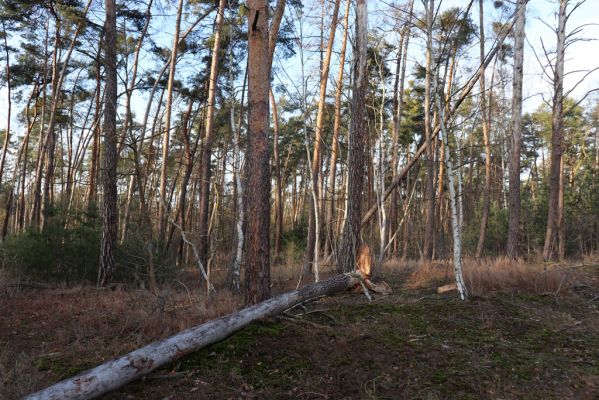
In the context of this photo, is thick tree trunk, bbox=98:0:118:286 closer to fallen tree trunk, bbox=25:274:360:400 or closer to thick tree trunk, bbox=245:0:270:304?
thick tree trunk, bbox=245:0:270:304

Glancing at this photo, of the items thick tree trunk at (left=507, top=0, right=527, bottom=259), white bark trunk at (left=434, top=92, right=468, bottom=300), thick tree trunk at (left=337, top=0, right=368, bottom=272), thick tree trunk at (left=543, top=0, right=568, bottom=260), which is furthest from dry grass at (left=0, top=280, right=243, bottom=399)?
thick tree trunk at (left=543, top=0, right=568, bottom=260)

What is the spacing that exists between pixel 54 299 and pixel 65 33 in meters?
14.8

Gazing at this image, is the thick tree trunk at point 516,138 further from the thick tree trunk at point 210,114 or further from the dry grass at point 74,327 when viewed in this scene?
the thick tree trunk at point 210,114

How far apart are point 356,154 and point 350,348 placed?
5.01 meters

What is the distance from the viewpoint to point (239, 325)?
16.7 feet

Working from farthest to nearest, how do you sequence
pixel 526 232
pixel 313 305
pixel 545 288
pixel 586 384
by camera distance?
pixel 526 232 → pixel 545 288 → pixel 313 305 → pixel 586 384

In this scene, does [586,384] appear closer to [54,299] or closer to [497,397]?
[497,397]

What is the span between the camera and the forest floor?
3.96 meters

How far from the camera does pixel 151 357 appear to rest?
4020 mm

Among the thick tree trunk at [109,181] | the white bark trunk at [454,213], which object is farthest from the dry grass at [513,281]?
the thick tree trunk at [109,181]

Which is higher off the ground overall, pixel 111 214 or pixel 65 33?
pixel 65 33

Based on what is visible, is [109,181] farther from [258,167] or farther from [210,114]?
[258,167]

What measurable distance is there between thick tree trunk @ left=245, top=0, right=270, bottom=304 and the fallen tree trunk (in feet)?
1.75

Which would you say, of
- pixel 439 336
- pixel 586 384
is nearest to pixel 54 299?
pixel 439 336
